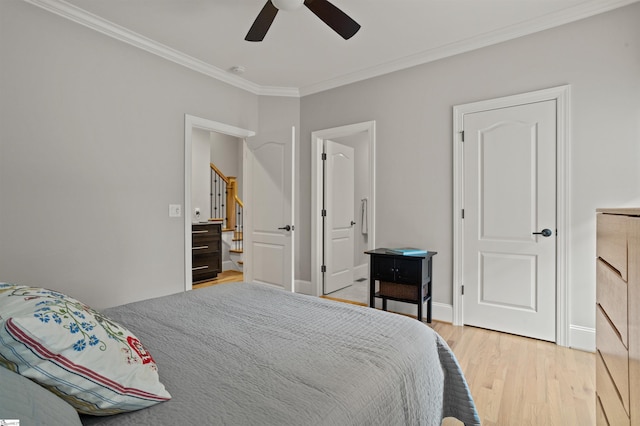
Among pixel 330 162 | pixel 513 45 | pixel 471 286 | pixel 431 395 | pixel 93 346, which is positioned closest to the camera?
pixel 93 346

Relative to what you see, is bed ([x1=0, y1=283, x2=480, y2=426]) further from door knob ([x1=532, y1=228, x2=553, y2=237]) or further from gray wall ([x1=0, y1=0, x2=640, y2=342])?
door knob ([x1=532, y1=228, x2=553, y2=237])

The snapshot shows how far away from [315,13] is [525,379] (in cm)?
281

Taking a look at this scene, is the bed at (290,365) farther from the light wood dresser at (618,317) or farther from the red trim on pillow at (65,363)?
the light wood dresser at (618,317)

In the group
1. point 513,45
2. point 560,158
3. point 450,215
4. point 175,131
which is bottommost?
point 450,215

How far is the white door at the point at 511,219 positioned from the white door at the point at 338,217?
181 cm

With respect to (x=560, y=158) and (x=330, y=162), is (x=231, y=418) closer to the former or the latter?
(x=560, y=158)

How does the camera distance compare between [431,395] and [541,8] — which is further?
[541,8]

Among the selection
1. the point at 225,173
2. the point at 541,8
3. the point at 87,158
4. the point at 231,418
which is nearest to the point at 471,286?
the point at 541,8

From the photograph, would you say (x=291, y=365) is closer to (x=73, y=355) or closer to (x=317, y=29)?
(x=73, y=355)

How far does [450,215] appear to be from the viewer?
3277mm

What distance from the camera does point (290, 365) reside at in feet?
3.45

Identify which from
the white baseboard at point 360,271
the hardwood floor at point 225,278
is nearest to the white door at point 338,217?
the white baseboard at point 360,271

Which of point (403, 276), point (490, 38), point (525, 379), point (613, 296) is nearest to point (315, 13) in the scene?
point (490, 38)

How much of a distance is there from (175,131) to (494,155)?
3.12 m
